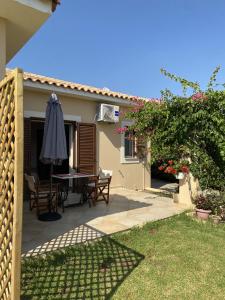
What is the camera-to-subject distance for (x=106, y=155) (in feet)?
34.3

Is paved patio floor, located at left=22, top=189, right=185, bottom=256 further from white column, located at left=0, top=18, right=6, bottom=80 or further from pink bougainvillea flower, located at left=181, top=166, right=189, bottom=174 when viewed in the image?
white column, located at left=0, top=18, right=6, bottom=80

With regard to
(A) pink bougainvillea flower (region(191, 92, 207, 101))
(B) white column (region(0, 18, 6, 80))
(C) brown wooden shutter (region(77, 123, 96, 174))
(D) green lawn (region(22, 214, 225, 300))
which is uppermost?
(B) white column (region(0, 18, 6, 80))

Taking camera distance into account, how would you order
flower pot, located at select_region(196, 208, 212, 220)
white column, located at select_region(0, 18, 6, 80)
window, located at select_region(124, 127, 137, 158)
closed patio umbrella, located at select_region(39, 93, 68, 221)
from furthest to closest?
window, located at select_region(124, 127, 137, 158) → flower pot, located at select_region(196, 208, 212, 220) → closed patio umbrella, located at select_region(39, 93, 68, 221) → white column, located at select_region(0, 18, 6, 80)

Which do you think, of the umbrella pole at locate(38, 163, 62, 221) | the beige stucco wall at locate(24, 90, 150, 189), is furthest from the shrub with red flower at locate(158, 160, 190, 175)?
the umbrella pole at locate(38, 163, 62, 221)

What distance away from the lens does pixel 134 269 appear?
3.97 m

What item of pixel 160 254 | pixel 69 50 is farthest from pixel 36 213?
pixel 69 50

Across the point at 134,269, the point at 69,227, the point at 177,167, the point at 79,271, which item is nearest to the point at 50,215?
the point at 69,227

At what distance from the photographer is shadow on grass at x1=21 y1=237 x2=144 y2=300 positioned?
331 centimetres

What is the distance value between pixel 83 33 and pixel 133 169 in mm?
8604

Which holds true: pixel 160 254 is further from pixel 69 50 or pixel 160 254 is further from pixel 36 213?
pixel 69 50

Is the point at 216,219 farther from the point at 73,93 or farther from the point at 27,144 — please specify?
the point at 73,93

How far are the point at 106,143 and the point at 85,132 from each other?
51.1 inches

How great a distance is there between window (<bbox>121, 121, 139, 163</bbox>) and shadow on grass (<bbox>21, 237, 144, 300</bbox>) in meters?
6.48

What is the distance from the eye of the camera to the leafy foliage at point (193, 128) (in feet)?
20.5
